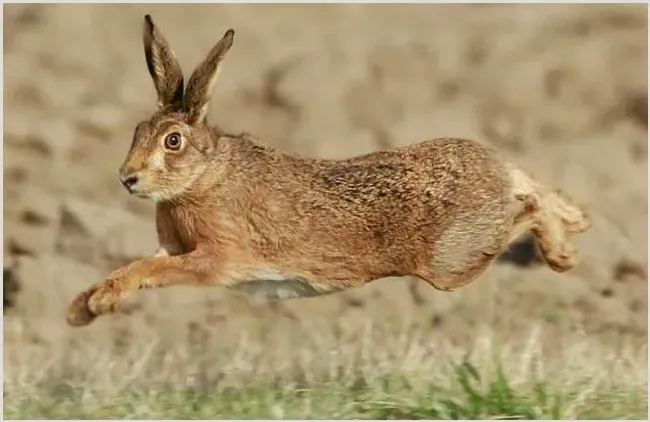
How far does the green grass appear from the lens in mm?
4195

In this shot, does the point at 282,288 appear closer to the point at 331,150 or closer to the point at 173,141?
the point at 173,141

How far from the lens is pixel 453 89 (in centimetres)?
718

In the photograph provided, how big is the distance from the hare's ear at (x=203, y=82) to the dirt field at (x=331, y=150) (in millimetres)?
1217

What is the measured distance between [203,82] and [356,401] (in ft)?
4.19

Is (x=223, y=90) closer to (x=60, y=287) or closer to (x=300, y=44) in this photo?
(x=300, y=44)

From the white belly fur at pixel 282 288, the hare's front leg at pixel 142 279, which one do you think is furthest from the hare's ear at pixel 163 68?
the white belly fur at pixel 282 288

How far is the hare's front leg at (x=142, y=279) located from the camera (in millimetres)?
3586

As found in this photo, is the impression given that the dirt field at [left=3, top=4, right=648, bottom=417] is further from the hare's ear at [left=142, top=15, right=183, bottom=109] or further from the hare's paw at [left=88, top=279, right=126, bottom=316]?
the hare's ear at [left=142, top=15, right=183, bottom=109]

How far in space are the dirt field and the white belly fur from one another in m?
0.85

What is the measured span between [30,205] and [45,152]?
0.56 meters

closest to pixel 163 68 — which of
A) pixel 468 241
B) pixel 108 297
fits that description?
pixel 108 297

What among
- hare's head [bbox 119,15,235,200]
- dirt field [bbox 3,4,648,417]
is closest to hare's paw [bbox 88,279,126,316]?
hare's head [bbox 119,15,235,200]

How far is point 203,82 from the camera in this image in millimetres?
3658

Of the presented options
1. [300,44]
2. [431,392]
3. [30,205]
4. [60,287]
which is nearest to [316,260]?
[431,392]
